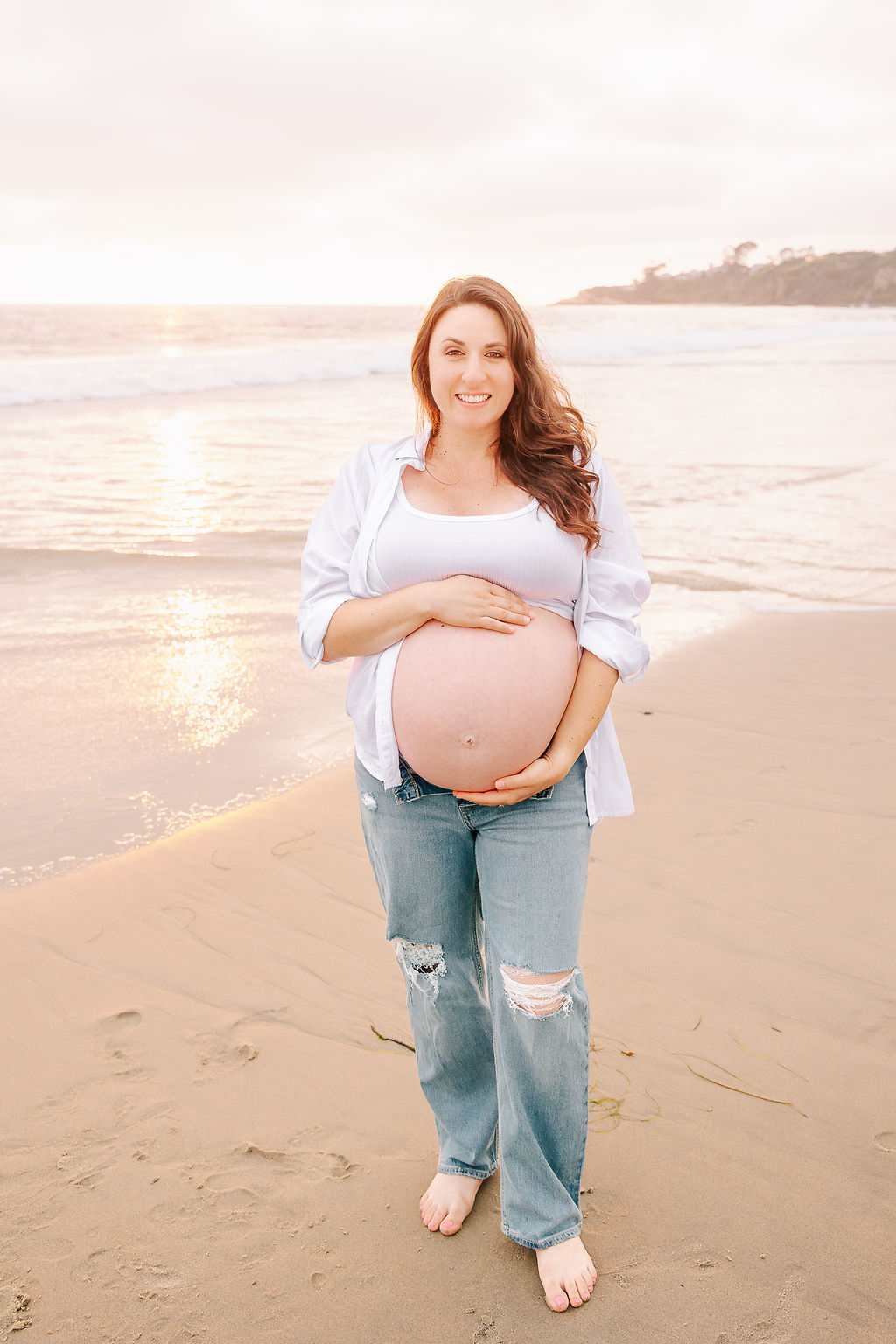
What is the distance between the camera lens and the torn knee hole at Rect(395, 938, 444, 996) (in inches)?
83.7

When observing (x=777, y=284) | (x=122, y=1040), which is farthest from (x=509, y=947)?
(x=777, y=284)

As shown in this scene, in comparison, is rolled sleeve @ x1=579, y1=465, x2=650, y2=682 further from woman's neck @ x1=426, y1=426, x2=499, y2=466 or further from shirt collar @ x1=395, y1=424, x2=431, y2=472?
shirt collar @ x1=395, y1=424, x2=431, y2=472

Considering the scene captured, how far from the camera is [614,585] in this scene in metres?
2.05

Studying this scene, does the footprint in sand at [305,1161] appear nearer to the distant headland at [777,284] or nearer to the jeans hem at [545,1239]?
the jeans hem at [545,1239]

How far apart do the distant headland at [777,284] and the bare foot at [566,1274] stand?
8246cm

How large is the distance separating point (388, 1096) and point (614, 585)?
152cm

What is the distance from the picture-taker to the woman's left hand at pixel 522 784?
192cm

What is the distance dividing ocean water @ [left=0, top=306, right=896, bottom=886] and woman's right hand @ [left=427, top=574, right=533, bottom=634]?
2216mm

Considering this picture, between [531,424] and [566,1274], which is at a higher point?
[531,424]

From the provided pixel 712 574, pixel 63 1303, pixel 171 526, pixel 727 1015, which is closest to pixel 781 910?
pixel 727 1015

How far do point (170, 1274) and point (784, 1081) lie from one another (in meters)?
1.59

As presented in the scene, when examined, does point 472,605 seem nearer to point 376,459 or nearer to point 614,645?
point 614,645

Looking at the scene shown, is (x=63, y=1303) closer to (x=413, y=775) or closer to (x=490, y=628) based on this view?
(x=413, y=775)

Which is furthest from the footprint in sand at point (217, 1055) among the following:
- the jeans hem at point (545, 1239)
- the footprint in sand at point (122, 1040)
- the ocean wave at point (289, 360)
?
the ocean wave at point (289, 360)
